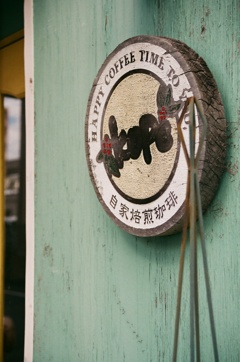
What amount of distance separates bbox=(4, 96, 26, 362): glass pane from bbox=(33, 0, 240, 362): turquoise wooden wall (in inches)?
32.8

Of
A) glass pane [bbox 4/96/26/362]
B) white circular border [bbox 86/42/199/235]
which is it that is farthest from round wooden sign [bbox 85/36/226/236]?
glass pane [bbox 4/96/26/362]

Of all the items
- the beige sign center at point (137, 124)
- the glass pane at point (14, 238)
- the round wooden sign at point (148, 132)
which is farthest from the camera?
the glass pane at point (14, 238)

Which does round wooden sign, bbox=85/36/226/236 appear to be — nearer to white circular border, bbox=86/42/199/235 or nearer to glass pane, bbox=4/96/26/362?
white circular border, bbox=86/42/199/235

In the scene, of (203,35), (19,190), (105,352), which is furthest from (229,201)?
(19,190)

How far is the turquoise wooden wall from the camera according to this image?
134cm

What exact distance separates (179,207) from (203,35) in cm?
46

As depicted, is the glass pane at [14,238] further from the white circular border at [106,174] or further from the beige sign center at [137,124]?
the beige sign center at [137,124]

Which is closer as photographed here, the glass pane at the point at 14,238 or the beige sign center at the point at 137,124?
the beige sign center at the point at 137,124

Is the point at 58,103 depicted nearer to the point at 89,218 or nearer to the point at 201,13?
the point at 89,218

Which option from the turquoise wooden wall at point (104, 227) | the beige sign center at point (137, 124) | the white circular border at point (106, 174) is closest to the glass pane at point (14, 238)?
the turquoise wooden wall at point (104, 227)

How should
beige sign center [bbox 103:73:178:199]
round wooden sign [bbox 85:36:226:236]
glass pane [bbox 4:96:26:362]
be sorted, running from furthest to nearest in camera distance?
1. glass pane [bbox 4:96:26:362]
2. beige sign center [bbox 103:73:178:199]
3. round wooden sign [bbox 85:36:226:236]

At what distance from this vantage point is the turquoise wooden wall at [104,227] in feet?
4.39

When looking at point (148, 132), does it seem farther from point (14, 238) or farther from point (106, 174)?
point (14, 238)

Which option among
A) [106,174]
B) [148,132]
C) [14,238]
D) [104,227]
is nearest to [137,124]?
[148,132]
